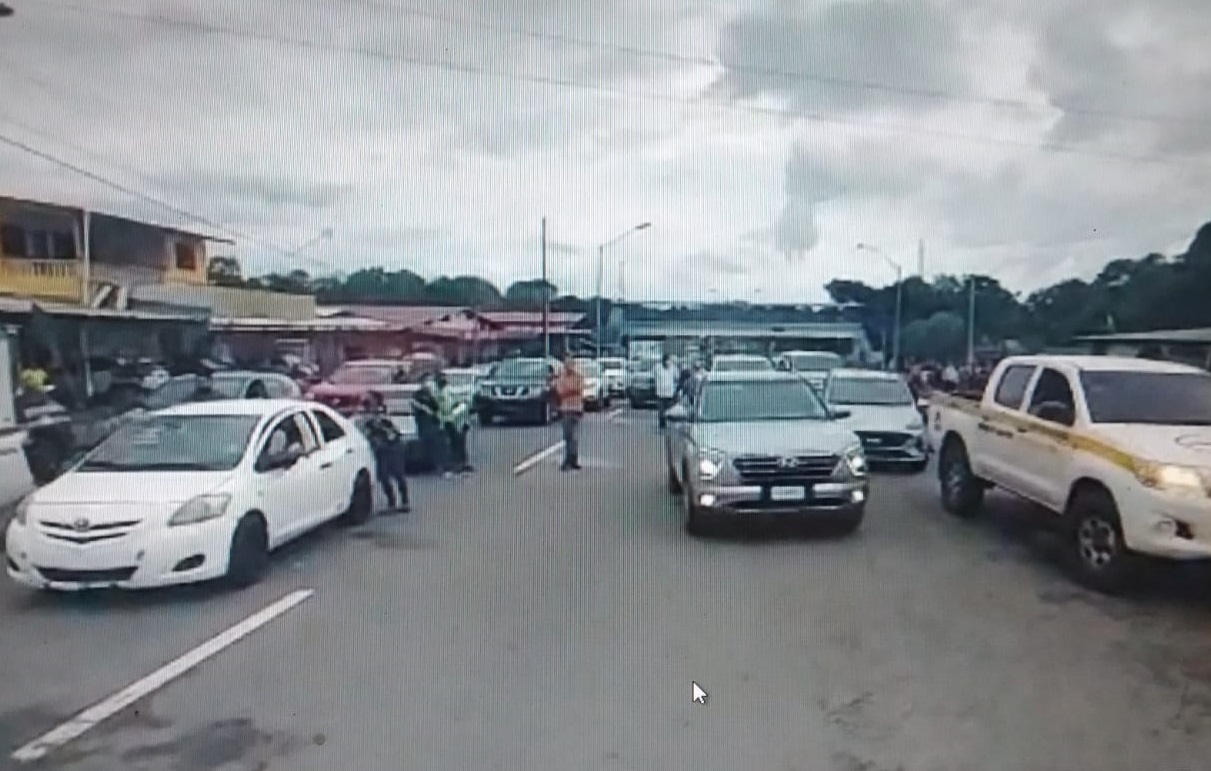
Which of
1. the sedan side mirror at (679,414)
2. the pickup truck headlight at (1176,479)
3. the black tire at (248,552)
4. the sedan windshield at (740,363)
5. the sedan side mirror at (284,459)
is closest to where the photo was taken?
the pickup truck headlight at (1176,479)

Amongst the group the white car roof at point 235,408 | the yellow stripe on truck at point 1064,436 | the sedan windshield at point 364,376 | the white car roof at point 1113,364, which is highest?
the white car roof at point 1113,364

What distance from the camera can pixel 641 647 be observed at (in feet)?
18.2

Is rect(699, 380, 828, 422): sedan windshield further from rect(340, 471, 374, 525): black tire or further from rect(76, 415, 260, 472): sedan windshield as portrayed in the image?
rect(76, 415, 260, 472): sedan windshield

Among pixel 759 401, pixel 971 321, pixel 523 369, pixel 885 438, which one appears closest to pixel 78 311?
pixel 523 369

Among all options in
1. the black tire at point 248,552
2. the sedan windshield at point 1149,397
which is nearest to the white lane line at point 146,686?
the black tire at point 248,552

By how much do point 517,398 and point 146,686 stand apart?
1714cm

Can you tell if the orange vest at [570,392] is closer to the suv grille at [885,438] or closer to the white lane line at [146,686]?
the suv grille at [885,438]

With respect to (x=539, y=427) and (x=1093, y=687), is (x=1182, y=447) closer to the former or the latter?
(x=1093, y=687)

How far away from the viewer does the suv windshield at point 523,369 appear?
22.8m

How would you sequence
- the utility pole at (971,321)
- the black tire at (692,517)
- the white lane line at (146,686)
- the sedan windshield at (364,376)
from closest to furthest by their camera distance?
1. the white lane line at (146,686)
2. the black tire at (692,517)
3. the utility pole at (971,321)
4. the sedan windshield at (364,376)

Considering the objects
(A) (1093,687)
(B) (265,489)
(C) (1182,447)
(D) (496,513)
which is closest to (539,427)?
(D) (496,513)

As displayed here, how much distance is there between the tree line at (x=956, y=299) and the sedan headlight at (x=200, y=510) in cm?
1103

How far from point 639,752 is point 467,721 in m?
0.82

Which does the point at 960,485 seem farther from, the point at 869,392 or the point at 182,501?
the point at 182,501
